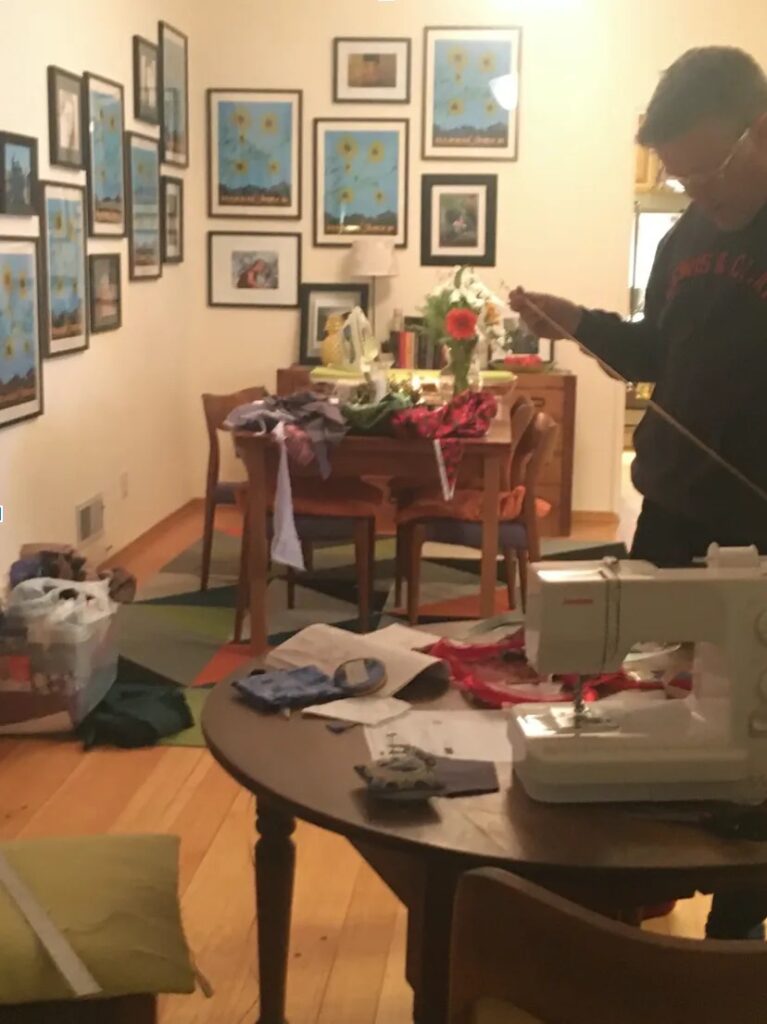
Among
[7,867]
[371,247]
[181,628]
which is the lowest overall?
[181,628]

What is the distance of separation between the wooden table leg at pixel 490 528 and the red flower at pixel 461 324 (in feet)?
2.06

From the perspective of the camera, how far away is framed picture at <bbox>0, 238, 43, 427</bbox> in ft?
12.7

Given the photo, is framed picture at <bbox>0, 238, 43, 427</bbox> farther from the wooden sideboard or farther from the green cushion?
the green cushion

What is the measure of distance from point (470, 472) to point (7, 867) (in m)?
2.45

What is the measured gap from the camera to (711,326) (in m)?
1.92

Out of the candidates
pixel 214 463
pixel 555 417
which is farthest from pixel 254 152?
pixel 214 463

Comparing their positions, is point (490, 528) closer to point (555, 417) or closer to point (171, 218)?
point (555, 417)

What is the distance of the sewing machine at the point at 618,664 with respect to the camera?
4.42 feet

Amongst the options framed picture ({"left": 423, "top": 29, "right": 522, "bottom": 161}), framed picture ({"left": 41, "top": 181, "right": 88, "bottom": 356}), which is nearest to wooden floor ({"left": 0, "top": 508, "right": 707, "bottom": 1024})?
framed picture ({"left": 41, "top": 181, "right": 88, "bottom": 356})

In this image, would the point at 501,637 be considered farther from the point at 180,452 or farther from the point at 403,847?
the point at 180,452

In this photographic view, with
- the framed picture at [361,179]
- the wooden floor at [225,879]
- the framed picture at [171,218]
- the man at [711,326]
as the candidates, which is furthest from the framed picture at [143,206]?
the man at [711,326]

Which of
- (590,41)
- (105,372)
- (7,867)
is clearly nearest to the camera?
(7,867)

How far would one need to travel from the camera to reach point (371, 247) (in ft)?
19.6

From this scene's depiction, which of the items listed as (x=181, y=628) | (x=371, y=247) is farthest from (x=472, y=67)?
(x=181, y=628)
